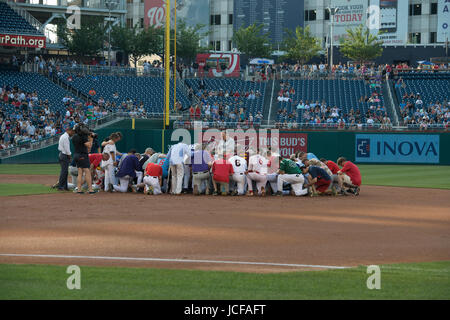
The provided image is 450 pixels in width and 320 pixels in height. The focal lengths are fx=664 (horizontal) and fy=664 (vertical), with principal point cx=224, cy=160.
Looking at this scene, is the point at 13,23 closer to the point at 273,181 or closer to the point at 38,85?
the point at 38,85

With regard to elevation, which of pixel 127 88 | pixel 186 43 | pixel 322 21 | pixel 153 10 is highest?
pixel 153 10

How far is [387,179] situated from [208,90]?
26.2 meters

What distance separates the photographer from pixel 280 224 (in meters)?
13.8

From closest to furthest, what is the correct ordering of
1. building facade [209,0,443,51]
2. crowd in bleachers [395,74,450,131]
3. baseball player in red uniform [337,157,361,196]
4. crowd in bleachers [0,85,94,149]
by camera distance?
baseball player in red uniform [337,157,361,196], crowd in bleachers [0,85,94,149], crowd in bleachers [395,74,450,131], building facade [209,0,443,51]

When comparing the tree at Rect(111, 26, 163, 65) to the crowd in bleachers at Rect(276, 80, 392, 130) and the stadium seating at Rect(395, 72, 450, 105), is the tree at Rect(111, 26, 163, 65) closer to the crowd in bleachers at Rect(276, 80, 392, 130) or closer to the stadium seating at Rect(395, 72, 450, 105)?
the crowd in bleachers at Rect(276, 80, 392, 130)

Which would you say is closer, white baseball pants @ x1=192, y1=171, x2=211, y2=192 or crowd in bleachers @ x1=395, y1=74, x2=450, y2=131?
white baseball pants @ x1=192, y1=171, x2=211, y2=192

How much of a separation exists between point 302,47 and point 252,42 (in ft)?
18.3

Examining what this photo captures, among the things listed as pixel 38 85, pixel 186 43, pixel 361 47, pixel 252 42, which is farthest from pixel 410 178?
pixel 252 42

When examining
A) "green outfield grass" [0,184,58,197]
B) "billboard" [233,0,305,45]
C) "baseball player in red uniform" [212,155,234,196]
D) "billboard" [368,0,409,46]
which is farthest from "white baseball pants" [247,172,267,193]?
"billboard" [233,0,305,45]

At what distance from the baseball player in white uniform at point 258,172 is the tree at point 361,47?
50.7 metres

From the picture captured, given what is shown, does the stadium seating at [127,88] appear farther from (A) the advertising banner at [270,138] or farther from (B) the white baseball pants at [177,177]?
(B) the white baseball pants at [177,177]

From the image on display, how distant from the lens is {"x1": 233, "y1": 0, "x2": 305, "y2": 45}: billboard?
253 ft

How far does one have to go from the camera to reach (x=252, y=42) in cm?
7288

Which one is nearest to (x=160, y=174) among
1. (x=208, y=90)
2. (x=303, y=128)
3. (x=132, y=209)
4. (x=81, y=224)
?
(x=132, y=209)
